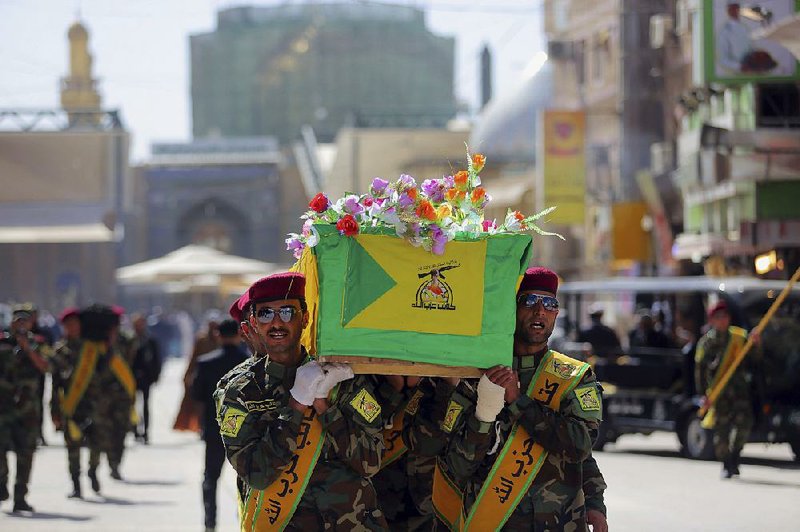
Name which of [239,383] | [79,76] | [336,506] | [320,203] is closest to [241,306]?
[239,383]

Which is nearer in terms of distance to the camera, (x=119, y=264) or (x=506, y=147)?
(x=506, y=147)

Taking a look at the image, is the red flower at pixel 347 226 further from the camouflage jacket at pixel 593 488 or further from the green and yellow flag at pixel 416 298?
the camouflage jacket at pixel 593 488

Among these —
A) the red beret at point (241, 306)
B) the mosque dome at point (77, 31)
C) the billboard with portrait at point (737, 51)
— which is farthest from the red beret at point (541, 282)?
the mosque dome at point (77, 31)

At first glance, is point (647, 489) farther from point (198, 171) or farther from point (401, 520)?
point (198, 171)

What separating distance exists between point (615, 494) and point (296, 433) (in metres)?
9.55

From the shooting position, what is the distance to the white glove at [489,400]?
6.58 metres

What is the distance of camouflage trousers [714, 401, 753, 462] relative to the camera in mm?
17141

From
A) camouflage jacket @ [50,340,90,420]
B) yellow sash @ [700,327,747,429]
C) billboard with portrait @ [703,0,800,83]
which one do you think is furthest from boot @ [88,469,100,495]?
billboard with portrait @ [703,0,800,83]

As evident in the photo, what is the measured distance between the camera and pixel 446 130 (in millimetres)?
67688

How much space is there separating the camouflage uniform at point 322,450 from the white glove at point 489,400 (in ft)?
1.29

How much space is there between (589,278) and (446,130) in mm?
22729

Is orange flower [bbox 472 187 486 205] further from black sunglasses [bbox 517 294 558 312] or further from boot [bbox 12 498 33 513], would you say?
boot [bbox 12 498 33 513]

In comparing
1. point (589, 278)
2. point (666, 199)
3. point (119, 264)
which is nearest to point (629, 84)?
point (666, 199)

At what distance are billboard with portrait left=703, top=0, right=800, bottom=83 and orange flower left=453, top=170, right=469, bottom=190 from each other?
20.9 m
